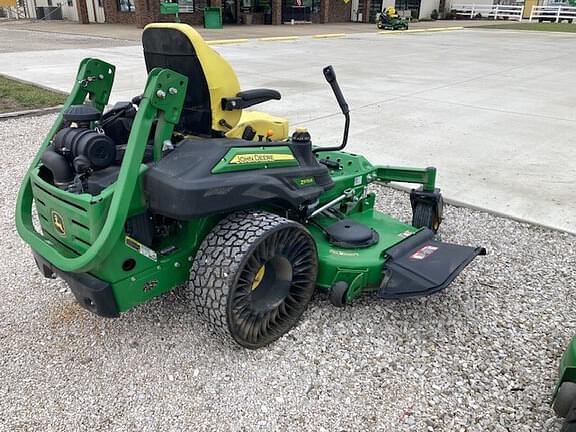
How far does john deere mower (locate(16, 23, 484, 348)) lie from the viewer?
210 centimetres

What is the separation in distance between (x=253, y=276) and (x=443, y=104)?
625 centimetres

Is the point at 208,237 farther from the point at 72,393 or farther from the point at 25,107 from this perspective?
the point at 25,107

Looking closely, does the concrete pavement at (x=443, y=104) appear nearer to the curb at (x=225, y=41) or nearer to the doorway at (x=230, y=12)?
the curb at (x=225, y=41)

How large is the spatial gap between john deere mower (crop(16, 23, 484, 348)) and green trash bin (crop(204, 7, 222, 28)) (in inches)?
798

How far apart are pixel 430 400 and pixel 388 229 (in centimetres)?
109

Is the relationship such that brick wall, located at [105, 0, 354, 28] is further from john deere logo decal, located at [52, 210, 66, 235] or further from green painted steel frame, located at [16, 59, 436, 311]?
john deere logo decal, located at [52, 210, 66, 235]

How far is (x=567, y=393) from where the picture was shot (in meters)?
1.83

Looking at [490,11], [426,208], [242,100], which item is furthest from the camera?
[490,11]

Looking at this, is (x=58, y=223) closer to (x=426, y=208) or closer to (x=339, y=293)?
(x=339, y=293)

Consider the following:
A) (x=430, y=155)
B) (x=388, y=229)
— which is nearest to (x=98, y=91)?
(x=388, y=229)

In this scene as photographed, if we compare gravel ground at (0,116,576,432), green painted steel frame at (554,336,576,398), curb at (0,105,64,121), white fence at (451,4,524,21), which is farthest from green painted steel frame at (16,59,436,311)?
white fence at (451,4,524,21)

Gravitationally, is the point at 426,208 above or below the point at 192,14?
below

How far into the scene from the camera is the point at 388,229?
9.89 ft

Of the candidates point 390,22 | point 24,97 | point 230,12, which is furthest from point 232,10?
point 24,97
